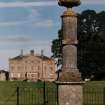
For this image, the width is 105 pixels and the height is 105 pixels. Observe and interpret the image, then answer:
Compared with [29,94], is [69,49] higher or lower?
higher

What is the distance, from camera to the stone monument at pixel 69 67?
15.8 meters

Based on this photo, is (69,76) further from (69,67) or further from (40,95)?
(40,95)

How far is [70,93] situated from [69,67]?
0.77m

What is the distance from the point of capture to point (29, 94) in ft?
99.1

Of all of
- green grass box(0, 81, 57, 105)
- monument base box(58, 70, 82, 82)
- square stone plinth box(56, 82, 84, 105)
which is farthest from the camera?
green grass box(0, 81, 57, 105)

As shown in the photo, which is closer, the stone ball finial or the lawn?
the stone ball finial

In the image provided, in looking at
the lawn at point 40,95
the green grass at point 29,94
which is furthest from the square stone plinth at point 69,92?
the green grass at point 29,94

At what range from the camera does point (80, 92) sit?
1591cm

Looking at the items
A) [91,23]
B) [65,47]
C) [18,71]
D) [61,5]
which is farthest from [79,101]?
[18,71]

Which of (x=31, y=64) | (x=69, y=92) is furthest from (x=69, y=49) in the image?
(x=31, y=64)

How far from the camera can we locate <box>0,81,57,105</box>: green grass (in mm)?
28627

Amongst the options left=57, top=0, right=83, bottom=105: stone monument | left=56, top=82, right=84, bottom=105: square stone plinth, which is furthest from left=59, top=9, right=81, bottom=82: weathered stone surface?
left=56, top=82, right=84, bottom=105: square stone plinth

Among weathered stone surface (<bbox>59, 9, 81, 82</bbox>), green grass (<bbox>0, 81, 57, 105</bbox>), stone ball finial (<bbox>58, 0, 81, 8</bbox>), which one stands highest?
stone ball finial (<bbox>58, 0, 81, 8</bbox>)

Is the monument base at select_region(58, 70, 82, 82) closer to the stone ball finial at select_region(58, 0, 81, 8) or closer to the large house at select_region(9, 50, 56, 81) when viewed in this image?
the stone ball finial at select_region(58, 0, 81, 8)
